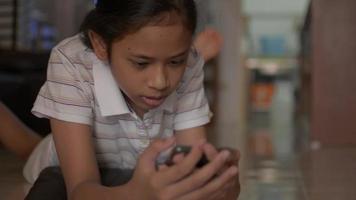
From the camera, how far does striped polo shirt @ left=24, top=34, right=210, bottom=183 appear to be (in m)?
1.10

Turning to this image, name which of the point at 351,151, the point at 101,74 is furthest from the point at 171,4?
the point at 351,151

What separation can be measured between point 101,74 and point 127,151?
22 centimetres

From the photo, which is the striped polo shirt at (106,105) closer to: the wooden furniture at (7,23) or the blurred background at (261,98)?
the blurred background at (261,98)

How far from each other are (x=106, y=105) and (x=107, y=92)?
3 centimetres

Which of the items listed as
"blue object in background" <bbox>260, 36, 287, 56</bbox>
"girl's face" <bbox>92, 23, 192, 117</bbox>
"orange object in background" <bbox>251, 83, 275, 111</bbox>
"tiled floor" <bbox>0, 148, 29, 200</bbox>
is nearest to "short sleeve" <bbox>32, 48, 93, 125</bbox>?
"girl's face" <bbox>92, 23, 192, 117</bbox>

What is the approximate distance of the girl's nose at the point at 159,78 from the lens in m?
0.94

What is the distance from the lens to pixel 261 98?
658 cm

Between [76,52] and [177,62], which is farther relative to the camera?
[76,52]

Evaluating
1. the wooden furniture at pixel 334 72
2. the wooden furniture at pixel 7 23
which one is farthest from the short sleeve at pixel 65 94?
the wooden furniture at pixel 7 23

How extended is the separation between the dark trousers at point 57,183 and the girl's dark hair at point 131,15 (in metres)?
0.28

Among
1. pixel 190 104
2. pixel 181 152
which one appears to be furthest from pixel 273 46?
pixel 181 152

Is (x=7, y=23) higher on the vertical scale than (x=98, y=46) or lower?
lower

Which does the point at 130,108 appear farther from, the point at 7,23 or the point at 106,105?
the point at 7,23

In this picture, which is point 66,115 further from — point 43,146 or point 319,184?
point 319,184
